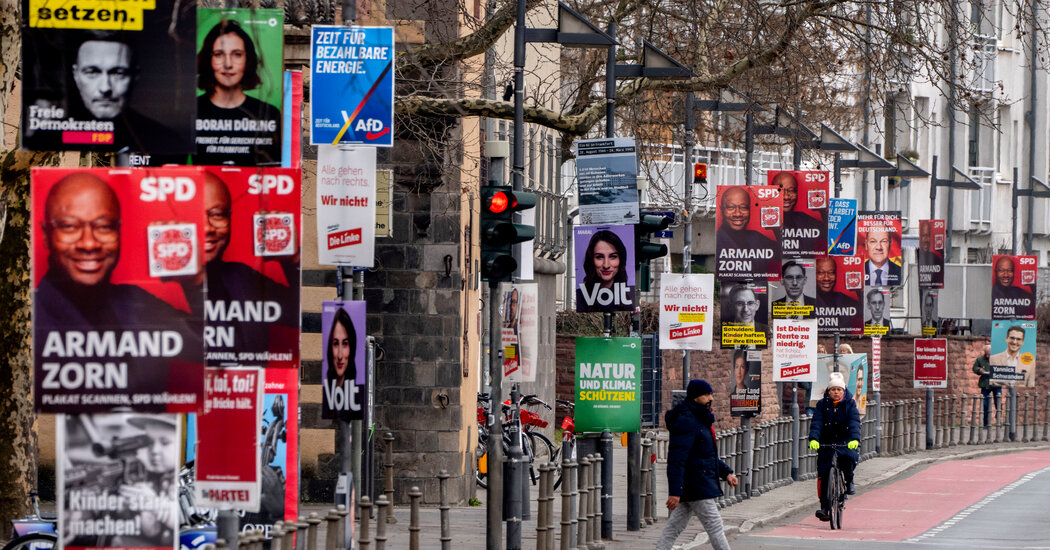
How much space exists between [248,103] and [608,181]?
865cm

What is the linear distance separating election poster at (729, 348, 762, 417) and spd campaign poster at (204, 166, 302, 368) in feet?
51.0

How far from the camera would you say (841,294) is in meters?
30.8

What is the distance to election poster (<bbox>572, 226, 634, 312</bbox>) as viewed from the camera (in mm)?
19203

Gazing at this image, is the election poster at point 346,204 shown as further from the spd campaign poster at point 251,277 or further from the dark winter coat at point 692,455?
the spd campaign poster at point 251,277

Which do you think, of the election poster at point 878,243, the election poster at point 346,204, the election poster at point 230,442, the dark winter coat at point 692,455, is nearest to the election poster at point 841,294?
the election poster at point 878,243

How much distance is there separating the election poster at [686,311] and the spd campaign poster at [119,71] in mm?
15198

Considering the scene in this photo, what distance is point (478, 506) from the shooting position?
72.6 feet

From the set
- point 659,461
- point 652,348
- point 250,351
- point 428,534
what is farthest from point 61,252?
point 652,348

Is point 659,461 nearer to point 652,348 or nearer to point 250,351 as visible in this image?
point 652,348

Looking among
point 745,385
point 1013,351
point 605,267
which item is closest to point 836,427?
point 745,385

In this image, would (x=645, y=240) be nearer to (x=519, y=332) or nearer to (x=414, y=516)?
(x=519, y=332)

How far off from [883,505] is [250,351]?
55.8ft

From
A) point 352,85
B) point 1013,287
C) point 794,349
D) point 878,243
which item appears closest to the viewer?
point 352,85

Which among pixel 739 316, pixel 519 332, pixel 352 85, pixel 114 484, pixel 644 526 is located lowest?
pixel 644 526
